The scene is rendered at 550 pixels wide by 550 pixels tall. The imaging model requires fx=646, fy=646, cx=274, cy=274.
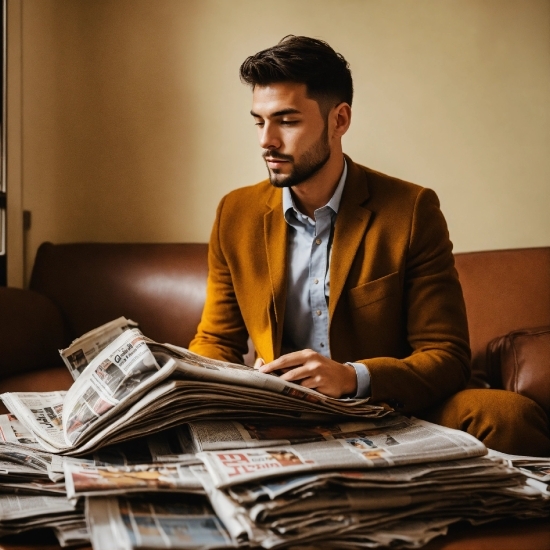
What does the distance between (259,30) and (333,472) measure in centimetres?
192

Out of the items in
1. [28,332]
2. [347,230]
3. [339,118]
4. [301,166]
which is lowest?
[28,332]

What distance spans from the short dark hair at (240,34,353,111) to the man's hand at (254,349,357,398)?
74cm

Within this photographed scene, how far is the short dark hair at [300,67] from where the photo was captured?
1.52 meters

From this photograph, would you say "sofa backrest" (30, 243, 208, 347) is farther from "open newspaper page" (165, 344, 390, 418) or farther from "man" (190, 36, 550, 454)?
"open newspaper page" (165, 344, 390, 418)

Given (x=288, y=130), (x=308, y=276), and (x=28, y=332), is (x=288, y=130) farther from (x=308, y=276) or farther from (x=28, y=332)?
(x=28, y=332)

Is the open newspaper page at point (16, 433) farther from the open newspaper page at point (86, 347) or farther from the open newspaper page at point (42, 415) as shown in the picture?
the open newspaper page at point (86, 347)

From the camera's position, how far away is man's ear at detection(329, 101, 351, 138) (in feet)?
5.34

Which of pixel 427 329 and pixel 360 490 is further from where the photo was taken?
pixel 427 329

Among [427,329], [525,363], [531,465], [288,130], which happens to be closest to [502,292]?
[525,363]

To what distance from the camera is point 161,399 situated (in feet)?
2.86

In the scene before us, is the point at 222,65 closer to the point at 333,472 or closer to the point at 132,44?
→ the point at 132,44

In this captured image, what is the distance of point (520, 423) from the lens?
1182mm

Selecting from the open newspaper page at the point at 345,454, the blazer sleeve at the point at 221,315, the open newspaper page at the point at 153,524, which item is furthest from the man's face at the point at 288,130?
the open newspaper page at the point at 153,524

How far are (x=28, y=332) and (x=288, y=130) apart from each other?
940mm
